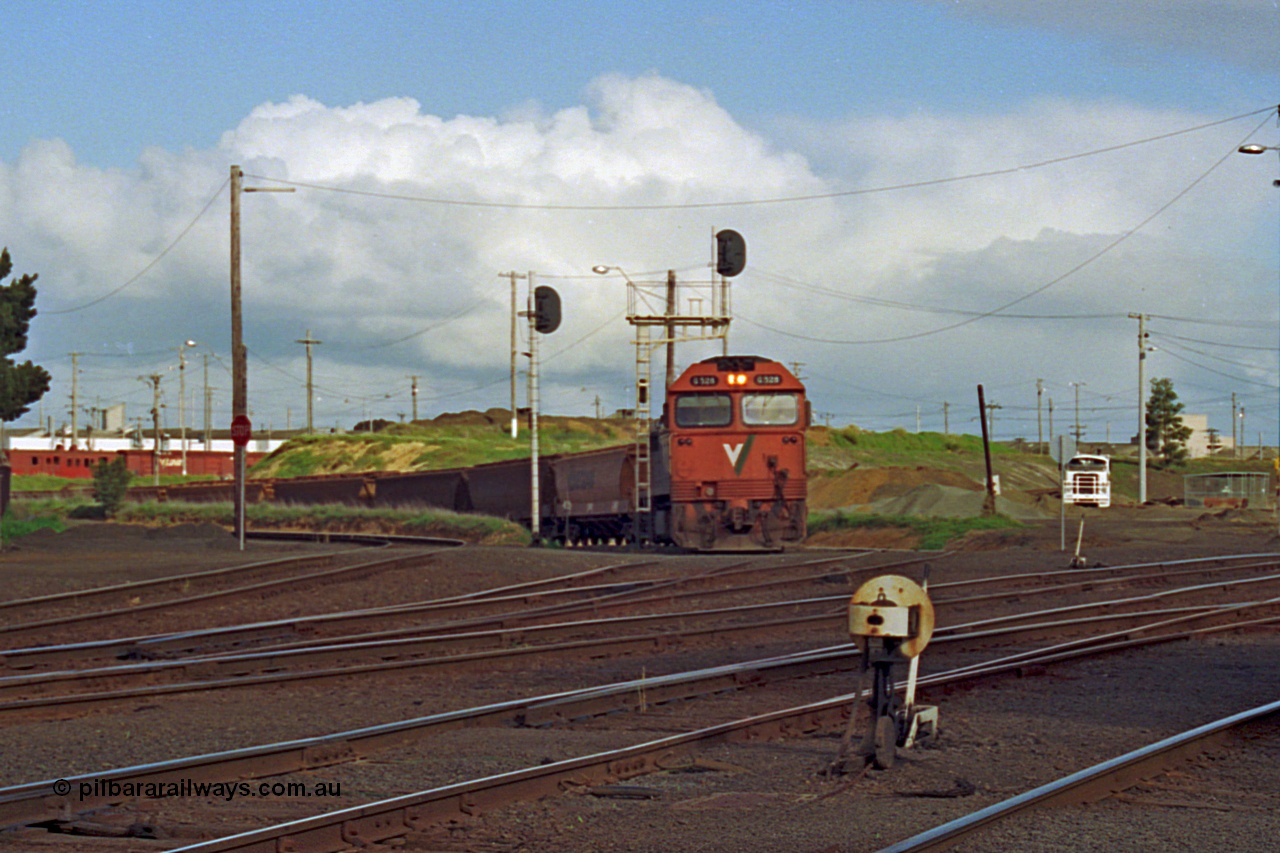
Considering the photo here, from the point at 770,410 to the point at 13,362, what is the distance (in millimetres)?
25440

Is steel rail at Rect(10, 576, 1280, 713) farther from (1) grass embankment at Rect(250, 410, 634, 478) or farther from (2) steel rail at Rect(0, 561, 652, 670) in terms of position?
(1) grass embankment at Rect(250, 410, 634, 478)

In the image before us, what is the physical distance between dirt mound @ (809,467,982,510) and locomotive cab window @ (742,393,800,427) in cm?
2732

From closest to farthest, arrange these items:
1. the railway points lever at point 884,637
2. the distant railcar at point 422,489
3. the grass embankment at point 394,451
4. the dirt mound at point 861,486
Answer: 1. the railway points lever at point 884,637
2. the distant railcar at point 422,489
3. the dirt mound at point 861,486
4. the grass embankment at point 394,451

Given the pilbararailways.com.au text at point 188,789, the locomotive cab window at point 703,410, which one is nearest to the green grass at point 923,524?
the locomotive cab window at point 703,410

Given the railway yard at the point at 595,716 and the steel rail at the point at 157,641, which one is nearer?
the railway yard at the point at 595,716

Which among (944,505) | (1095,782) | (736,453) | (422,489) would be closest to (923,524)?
(944,505)

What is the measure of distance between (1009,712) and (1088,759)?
175 cm

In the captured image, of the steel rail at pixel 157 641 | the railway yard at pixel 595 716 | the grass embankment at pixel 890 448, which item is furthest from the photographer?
the grass embankment at pixel 890 448

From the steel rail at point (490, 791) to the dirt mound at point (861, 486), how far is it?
4577cm

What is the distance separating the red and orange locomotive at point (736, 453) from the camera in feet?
88.5

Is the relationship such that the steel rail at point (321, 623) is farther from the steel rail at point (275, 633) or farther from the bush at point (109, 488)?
the bush at point (109, 488)

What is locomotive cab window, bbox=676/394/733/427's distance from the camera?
27.0 metres

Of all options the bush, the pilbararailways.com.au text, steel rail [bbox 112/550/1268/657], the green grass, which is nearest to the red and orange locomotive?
steel rail [bbox 112/550/1268/657]

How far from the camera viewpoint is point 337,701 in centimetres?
1008
